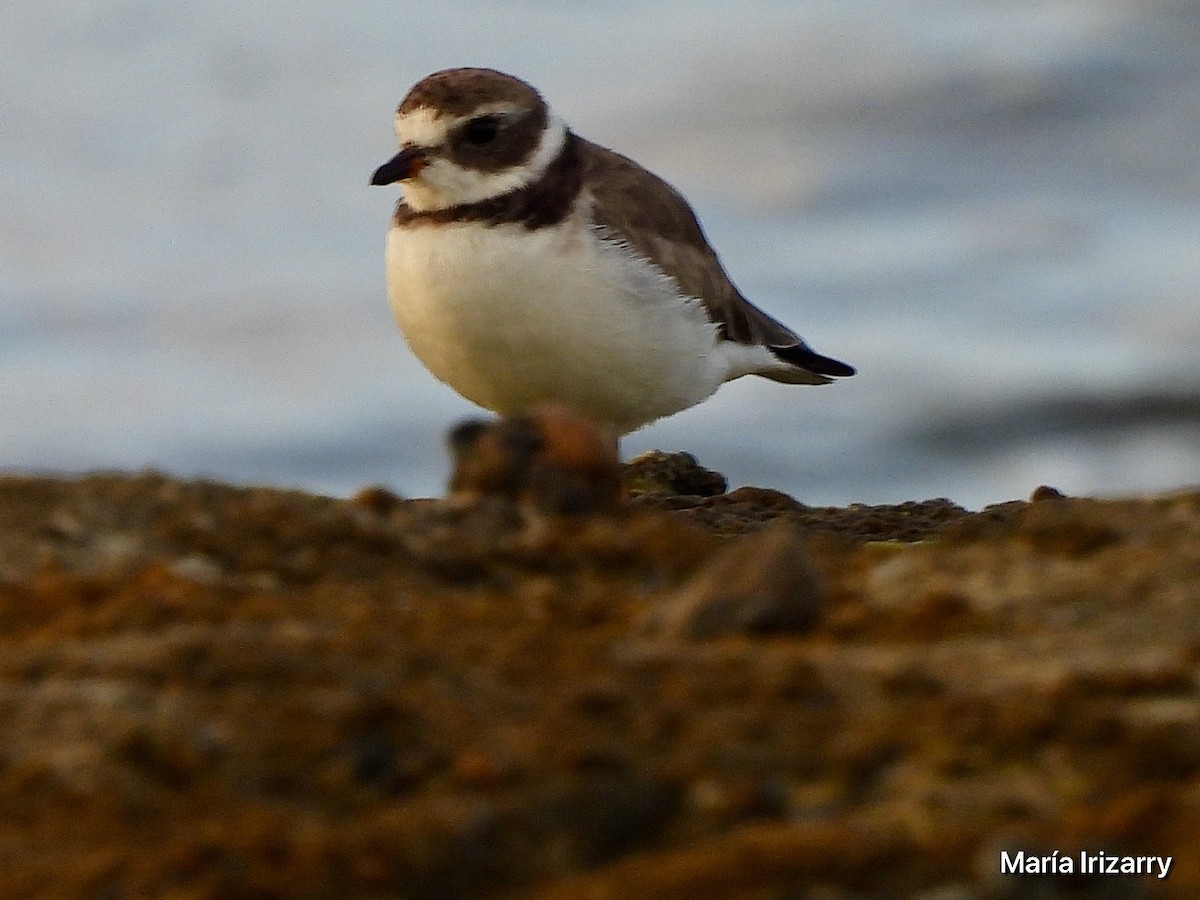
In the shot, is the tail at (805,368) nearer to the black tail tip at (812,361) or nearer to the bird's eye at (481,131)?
the black tail tip at (812,361)

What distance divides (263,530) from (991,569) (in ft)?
5.41

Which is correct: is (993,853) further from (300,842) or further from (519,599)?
(519,599)

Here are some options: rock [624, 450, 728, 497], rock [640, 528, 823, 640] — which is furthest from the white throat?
rock [640, 528, 823, 640]

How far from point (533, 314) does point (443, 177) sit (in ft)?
2.14

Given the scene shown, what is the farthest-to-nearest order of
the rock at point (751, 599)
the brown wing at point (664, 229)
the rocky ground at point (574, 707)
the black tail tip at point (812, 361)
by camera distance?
1. the black tail tip at point (812, 361)
2. the brown wing at point (664, 229)
3. the rock at point (751, 599)
4. the rocky ground at point (574, 707)

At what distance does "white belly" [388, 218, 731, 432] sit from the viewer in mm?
7270

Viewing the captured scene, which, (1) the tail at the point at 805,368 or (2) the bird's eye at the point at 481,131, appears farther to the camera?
(1) the tail at the point at 805,368

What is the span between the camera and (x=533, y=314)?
7262 mm

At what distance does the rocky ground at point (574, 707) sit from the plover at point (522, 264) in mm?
2696

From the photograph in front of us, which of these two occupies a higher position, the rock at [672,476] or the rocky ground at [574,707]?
the rock at [672,476]

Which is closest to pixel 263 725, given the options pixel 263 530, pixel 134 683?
pixel 134 683

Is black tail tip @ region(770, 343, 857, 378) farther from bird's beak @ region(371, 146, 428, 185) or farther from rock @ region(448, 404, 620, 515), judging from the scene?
rock @ region(448, 404, 620, 515)

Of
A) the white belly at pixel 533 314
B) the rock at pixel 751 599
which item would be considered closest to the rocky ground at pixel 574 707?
the rock at pixel 751 599

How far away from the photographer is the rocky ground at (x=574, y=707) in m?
3.02
